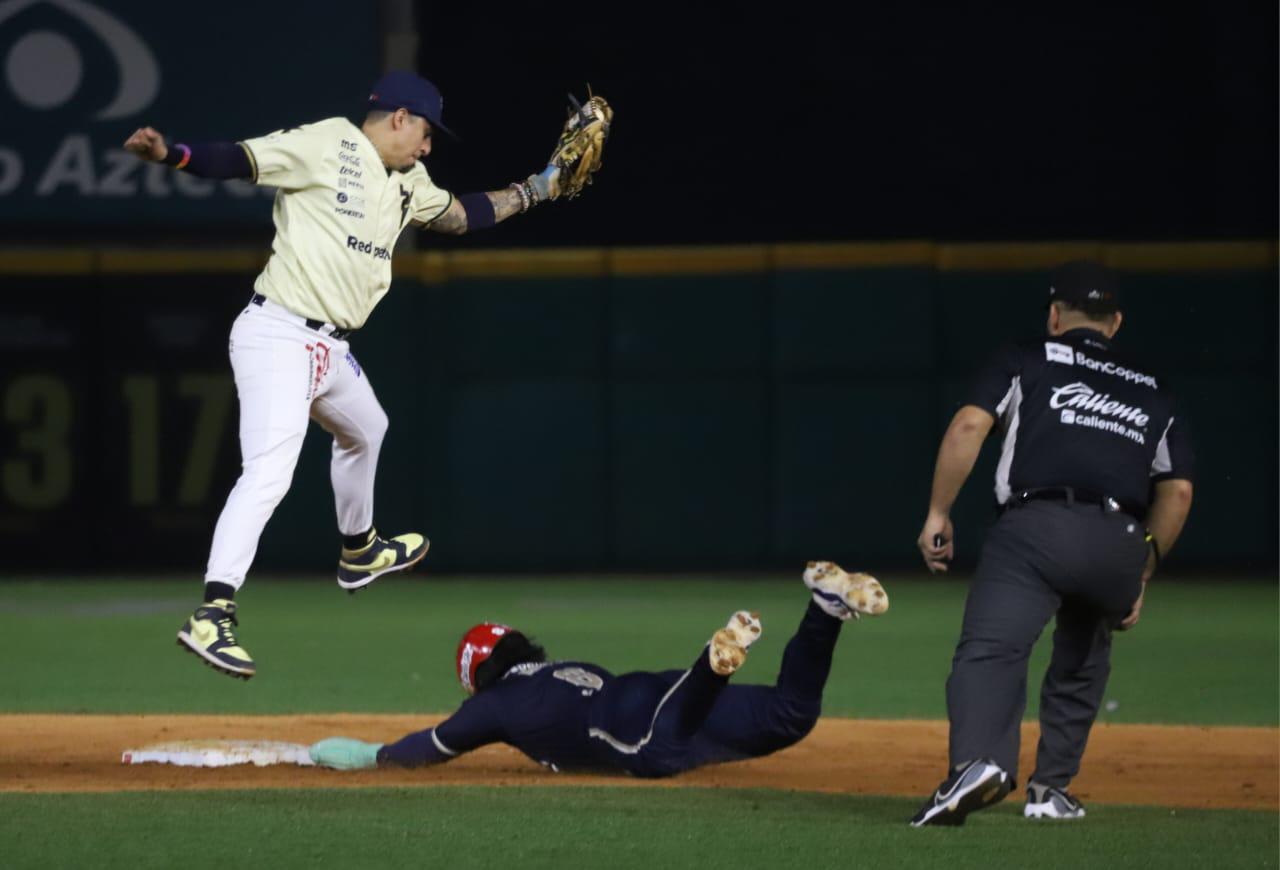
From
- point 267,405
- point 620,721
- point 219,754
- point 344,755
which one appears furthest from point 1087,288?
point 219,754

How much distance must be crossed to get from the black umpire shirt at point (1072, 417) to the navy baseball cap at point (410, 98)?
177 centimetres

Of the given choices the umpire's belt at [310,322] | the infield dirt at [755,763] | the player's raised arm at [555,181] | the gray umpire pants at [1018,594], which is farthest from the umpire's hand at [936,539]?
the umpire's belt at [310,322]

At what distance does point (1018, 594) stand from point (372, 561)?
7.05ft

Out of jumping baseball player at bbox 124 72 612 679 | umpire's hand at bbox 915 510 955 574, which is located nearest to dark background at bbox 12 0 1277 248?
jumping baseball player at bbox 124 72 612 679

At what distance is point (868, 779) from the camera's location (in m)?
6.81

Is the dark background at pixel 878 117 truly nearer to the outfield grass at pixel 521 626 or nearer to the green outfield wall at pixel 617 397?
the green outfield wall at pixel 617 397

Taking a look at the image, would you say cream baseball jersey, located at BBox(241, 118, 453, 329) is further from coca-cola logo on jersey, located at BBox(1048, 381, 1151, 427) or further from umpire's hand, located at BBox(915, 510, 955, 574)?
coca-cola logo on jersey, located at BBox(1048, 381, 1151, 427)

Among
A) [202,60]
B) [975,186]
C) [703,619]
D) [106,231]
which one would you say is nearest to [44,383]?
[106,231]

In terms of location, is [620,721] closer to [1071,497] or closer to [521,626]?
[1071,497]

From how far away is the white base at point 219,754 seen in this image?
6.87 meters

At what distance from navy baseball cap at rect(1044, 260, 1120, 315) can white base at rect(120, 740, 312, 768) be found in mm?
2976

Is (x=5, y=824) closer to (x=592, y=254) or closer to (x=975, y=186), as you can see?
(x=592, y=254)

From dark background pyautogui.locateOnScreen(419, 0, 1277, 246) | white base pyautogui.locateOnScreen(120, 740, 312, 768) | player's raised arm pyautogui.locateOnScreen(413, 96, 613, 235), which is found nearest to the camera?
player's raised arm pyautogui.locateOnScreen(413, 96, 613, 235)

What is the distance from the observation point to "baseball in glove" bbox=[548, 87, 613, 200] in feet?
20.8
